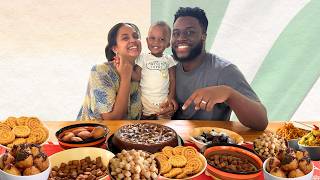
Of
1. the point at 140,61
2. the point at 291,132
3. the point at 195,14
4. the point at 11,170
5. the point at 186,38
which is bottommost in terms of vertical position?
the point at 11,170

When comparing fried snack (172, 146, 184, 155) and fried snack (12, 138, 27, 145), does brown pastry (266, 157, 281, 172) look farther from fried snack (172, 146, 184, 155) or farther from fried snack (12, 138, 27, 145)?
fried snack (12, 138, 27, 145)

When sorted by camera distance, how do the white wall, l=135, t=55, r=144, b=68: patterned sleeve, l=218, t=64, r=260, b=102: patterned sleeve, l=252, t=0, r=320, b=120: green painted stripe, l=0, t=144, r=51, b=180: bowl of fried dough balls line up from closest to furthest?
l=0, t=144, r=51, b=180: bowl of fried dough balls
l=218, t=64, r=260, b=102: patterned sleeve
l=135, t=55, r=144, b=68: patterned sleeve
the white wall
l=252, t=0, r=320, b=120: green painted stripe

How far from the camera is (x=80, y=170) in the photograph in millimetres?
1545

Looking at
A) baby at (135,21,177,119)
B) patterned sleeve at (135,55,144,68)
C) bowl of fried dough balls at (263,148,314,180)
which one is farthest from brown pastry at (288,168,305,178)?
patterned sleeve at (135,55,144,68)

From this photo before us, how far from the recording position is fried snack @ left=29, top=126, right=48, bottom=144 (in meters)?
1.71

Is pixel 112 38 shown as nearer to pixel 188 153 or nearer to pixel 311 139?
pixel 188 153

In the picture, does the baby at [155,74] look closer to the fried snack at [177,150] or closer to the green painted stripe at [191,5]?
the green painted stripe at [191,5]

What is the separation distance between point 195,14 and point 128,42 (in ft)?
2.17

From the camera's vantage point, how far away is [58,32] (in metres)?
3.03

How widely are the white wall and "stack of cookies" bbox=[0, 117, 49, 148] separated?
140 cm

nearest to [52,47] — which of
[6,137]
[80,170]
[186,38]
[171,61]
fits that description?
[171,61]

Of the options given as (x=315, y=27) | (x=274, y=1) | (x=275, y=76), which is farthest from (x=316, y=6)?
(x=275, y=76)

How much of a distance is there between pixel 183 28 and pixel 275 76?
1.04 metres

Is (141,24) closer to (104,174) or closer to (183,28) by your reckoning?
(183,28)
